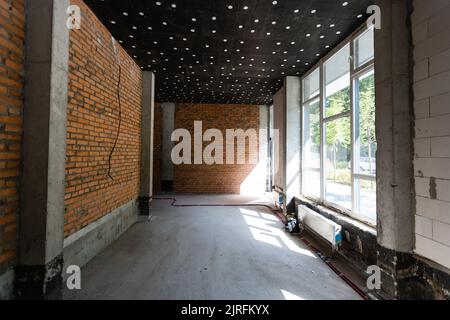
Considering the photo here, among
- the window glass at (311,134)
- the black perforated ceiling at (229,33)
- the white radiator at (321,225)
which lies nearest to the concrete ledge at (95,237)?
the black perforated ceiling at (229,33)

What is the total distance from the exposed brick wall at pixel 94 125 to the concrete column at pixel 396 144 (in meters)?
3.84

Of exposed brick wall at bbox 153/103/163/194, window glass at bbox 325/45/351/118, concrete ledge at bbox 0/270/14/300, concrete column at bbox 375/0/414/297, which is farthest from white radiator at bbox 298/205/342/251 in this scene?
exposed brick wall at bbox 153/103/163/194

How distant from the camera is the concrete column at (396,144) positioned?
237 cm

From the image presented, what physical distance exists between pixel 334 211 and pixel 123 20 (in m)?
4.94

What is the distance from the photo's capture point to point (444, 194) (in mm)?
2047

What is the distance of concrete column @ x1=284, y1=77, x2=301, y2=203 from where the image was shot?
5754 mm

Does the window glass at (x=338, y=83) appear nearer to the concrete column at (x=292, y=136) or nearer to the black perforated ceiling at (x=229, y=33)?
the black perforated ceiling at (x=229, y=33)

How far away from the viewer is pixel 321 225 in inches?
154

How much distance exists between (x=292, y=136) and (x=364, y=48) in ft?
8.53

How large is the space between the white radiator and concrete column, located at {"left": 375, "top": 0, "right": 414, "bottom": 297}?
3.25 ft

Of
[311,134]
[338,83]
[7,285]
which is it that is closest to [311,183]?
[311,134]

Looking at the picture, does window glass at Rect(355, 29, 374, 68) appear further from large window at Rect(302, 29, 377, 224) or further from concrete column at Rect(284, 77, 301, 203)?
concrete column at Rect(284, 77, 301, 203)

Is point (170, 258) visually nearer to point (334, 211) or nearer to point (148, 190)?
point (148, 190)
